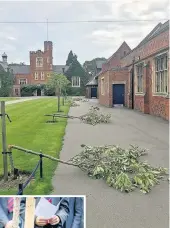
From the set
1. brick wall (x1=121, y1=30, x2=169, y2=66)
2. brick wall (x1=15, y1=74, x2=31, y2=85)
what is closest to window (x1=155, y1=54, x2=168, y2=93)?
brick wall (x1=121, y1=30, x2=169, y2=66)

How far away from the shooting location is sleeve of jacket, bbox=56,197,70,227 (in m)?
2.34

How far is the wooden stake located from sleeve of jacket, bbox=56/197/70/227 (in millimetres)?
190

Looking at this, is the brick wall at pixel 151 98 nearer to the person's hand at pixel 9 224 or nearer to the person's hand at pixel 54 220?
the person's hand at pixel 54 220

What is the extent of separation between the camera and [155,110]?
2006 centimetres

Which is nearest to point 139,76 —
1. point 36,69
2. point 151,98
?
point 151,98

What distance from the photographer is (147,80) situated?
22.0 meters

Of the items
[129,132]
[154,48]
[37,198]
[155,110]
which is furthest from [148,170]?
[154,48]

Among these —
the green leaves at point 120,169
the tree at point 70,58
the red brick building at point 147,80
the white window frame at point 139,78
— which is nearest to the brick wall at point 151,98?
the red brick building at point 147,80

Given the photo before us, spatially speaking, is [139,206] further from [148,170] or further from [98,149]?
[98,149]

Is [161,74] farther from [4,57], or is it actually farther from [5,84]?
[4,57]

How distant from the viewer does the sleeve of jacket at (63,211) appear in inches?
92.0

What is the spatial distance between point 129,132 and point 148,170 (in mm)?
6576

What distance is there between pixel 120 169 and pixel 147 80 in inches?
637

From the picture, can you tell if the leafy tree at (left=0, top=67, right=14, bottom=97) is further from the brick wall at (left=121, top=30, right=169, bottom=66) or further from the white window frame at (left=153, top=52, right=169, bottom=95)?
the white window frame at (left=153, top=52, right=169, bottom=95)
